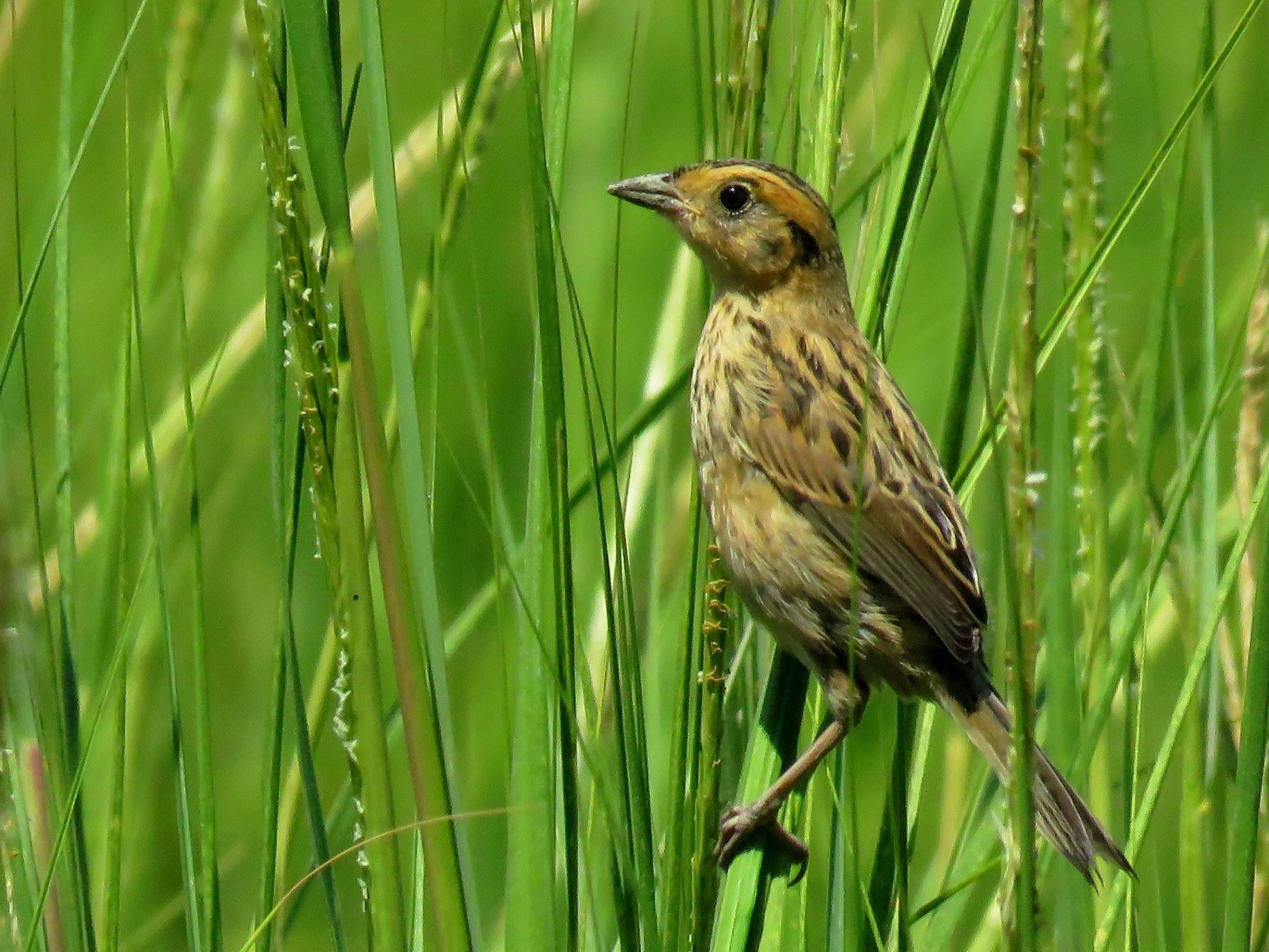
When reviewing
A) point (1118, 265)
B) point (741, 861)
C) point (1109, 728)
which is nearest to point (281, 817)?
point (741, 861)

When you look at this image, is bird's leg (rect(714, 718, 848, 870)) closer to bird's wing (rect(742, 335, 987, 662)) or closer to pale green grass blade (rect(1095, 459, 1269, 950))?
pale green grass blade (rect(1095, 459, 1269, 950))

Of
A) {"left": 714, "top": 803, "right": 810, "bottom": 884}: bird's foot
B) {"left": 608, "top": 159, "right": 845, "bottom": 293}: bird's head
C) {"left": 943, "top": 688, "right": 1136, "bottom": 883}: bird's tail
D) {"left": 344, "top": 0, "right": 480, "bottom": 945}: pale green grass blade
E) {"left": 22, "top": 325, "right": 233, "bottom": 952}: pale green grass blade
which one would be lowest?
{"left": 943, "top": 688, "right": 1136, "bottom": 883}: bird's tail

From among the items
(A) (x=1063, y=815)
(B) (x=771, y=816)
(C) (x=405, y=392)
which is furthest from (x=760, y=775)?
(C) (x=405, y=392)

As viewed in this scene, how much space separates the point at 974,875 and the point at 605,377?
2.63m

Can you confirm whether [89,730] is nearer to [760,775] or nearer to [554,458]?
[554,458]

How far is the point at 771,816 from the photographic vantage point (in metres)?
2.08

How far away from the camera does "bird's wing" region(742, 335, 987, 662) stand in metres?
3.00

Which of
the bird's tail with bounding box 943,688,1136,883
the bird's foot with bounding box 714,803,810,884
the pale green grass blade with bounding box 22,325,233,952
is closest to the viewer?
the pale green grass blade with bounding box 22,325,233,952

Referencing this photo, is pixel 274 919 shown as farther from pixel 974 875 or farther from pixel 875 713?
pixel 875 713

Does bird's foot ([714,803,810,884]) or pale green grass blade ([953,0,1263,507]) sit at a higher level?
pale green grass blade ([953,0,1263,507])

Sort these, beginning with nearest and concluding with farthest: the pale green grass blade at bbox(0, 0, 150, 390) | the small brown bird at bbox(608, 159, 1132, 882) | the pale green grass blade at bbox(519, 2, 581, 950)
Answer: the pale green grass blade at bbox(519, 2, 581, 950), the pale green grass blade at bbox(0, 0, 150, 390), the small brown bird at bbox(608, 159, 1132, 882)

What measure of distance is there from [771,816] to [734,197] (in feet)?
5.17

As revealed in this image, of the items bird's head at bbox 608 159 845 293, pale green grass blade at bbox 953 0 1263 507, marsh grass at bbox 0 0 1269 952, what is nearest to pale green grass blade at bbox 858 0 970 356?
marsh grass at bbox 0 0 1269 952

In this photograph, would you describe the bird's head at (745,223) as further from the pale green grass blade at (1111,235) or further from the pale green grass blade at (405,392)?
the pale green grass blade at (405,392)
